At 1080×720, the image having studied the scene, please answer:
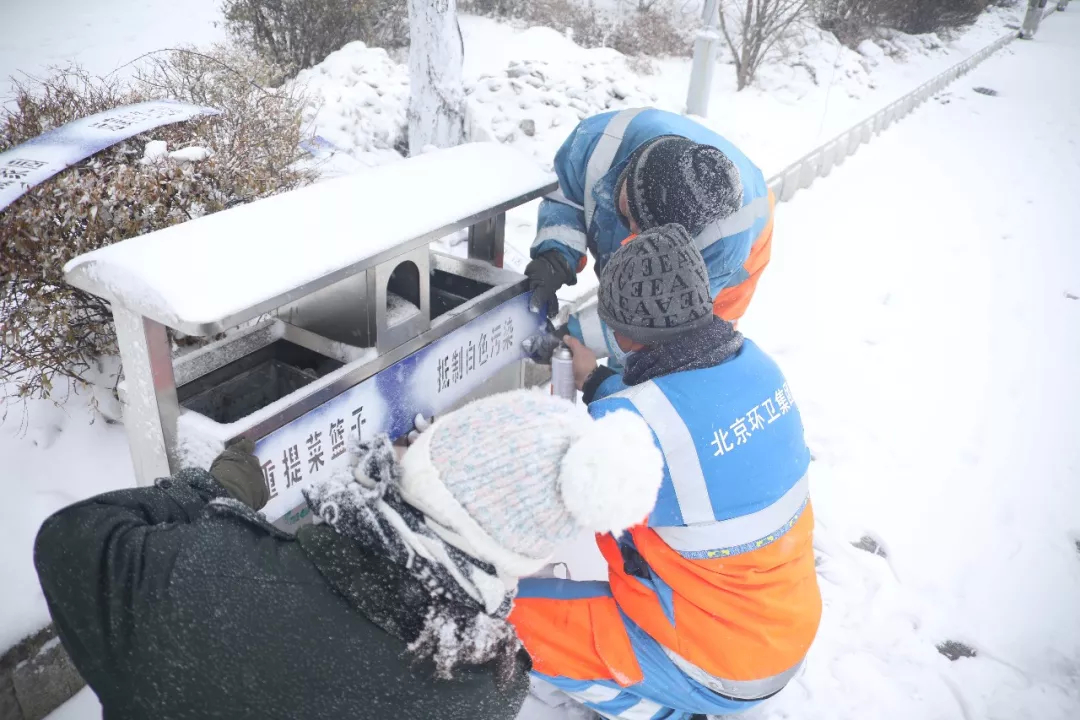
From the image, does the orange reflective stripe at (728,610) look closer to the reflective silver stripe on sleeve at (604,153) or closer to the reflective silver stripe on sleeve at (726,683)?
the reflective silver stripe on sleeve at (726,683)

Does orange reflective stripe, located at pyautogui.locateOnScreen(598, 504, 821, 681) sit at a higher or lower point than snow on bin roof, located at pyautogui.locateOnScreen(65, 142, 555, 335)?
lower

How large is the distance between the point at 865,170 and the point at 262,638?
8724 millimetres

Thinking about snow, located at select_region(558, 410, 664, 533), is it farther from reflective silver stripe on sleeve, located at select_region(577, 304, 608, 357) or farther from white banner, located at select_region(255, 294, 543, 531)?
reflective silver stripe on sleeve, located at select_region(577, 304, 608, 357)

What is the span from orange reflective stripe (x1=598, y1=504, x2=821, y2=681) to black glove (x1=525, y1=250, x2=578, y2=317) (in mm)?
1081

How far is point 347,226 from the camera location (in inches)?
75.2

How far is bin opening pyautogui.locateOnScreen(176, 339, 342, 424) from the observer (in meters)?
2.16

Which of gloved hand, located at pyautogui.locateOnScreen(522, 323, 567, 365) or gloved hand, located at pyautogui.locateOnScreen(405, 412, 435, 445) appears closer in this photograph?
gloved hand, located at pyautogui.locateOnScreen(405, 412, 435, 445)

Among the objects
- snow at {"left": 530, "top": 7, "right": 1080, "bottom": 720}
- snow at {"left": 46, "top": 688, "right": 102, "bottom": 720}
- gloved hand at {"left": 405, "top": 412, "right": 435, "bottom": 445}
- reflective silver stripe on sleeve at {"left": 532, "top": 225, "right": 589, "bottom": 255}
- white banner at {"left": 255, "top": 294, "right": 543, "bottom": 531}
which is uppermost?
reflective silver stripe on sleeve at {"left": 532, "top": 225, "right": 589, "bottom": 255}

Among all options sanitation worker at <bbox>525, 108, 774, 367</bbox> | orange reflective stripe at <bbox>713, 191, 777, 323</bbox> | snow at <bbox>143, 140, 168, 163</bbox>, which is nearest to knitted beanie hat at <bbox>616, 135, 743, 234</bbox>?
sanitation worker at <bbox>525, 108, 774, 367</bbox>

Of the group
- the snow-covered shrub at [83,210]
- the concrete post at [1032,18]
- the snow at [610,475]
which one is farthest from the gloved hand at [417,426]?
the concrete post at [1032,18]

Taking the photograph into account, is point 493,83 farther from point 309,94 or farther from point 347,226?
point 347,226

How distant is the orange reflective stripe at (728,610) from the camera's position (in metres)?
1.83

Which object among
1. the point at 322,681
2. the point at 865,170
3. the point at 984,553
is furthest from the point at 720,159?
the point at 865,170

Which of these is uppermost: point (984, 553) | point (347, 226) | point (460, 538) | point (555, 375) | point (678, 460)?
point (347, 226)
